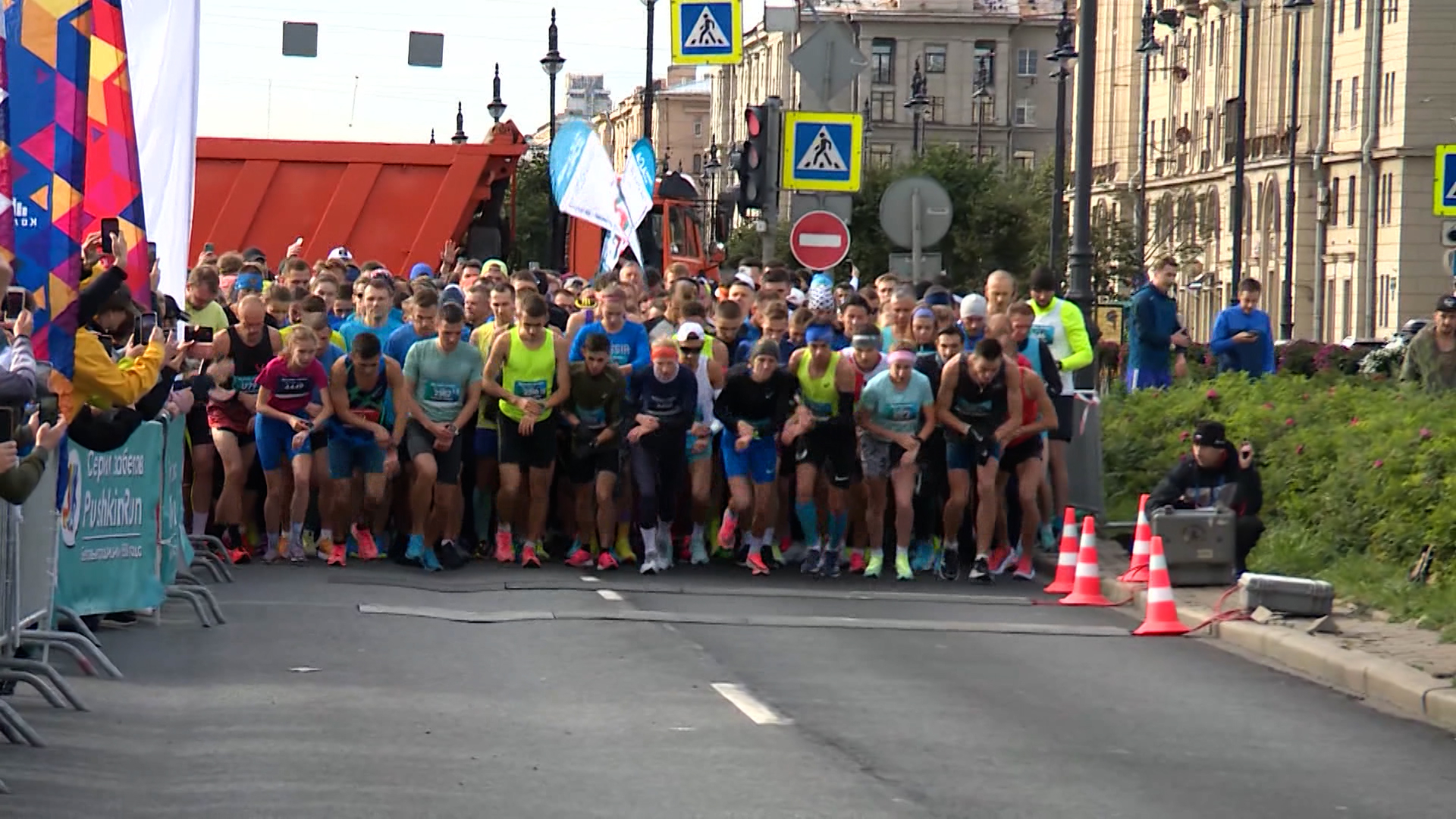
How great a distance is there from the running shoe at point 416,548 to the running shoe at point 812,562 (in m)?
2.69

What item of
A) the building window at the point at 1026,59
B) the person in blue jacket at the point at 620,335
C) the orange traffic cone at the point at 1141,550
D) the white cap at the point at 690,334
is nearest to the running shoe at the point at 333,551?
the person in blue jacket at the point at 620,335

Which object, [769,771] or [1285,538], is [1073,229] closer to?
[1285,538]

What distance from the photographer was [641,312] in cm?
2088

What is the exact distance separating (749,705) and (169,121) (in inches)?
214

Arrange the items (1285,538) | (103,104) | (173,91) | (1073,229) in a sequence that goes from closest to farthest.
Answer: (103,104) → (173,91) → (1285,538) → (1073,229)

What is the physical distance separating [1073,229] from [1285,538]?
6.45m

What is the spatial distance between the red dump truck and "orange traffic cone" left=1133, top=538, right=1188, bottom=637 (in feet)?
58.6

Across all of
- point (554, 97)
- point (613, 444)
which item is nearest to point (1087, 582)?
point (613, 444)

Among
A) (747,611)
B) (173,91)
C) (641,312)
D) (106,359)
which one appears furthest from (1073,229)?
(106,359)

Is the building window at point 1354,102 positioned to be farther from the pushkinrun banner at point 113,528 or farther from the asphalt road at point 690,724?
the pushkinrun banner at point 113,528

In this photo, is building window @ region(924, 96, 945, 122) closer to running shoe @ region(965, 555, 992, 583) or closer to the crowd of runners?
the crowd of runners

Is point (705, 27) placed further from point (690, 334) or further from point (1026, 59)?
→ point (1026, 59)

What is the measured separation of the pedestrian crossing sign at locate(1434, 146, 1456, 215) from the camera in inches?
936

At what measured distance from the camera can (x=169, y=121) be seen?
1402 cm
